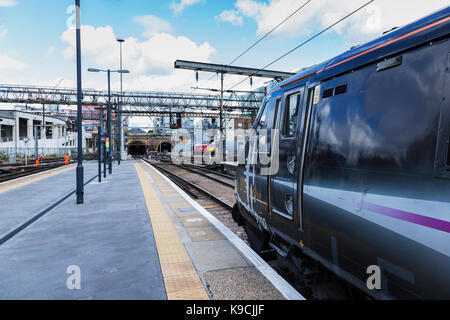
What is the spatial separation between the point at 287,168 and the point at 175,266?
2.27m

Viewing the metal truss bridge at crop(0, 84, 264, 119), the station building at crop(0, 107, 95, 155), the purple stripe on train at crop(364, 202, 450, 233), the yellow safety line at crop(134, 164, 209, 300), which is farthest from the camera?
the station building at crop(0, 107, 95, 155)

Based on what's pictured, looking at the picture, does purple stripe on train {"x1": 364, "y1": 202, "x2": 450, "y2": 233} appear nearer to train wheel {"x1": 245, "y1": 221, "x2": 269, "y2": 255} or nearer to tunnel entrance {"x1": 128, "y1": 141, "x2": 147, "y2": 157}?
train wheel {"x1": 245, "y1": 221, "x2": 269, "y2": 255}

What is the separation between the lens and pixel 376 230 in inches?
93.2

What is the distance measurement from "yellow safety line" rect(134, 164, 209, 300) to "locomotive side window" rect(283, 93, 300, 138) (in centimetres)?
239

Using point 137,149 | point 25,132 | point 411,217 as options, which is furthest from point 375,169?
point 137,149

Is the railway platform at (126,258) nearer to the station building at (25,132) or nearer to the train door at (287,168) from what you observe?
the train door at (287,168)

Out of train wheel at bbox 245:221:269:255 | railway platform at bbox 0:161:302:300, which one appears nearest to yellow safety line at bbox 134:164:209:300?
railway platform at bbox 0:161:302:300

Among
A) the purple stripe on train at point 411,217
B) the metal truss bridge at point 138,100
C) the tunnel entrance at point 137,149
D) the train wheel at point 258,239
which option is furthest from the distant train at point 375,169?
the tunnel entrance at point 137,149

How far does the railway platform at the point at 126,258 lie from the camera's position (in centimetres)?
363

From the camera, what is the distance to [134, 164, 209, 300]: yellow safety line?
359 cm

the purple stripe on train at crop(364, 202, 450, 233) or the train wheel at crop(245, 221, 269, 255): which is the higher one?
the purple stripe on train at crop(364, 202, 450, 233)

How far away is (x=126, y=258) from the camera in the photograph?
4.68 meters
